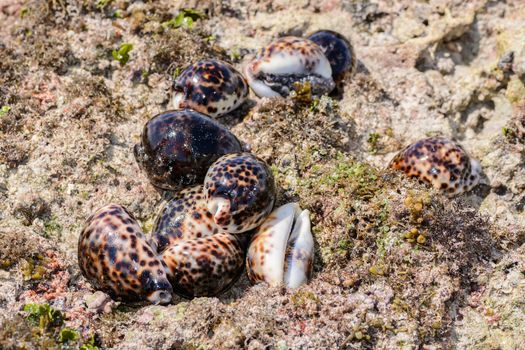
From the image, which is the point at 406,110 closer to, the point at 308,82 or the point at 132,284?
the point at 308,82

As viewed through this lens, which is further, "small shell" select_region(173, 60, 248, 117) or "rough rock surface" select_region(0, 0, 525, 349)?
"small shell" select_region(173, 60, 248, 117)

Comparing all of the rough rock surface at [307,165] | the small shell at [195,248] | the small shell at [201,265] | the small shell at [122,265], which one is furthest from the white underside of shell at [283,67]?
the small shell at [122,265]

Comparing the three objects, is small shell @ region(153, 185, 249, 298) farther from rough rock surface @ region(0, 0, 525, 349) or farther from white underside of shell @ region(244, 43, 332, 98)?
white underside of shell @ region(244, 43, 332, 98)

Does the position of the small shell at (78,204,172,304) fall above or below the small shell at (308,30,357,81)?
below

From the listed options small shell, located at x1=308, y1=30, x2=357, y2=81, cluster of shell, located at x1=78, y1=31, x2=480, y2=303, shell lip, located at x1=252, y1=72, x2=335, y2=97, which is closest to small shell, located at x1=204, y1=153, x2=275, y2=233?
cluster of shell, located at x1=78, y1=31, x2=480, y2=303

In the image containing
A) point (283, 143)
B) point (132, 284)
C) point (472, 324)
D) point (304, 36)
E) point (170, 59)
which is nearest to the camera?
point (132, 284)

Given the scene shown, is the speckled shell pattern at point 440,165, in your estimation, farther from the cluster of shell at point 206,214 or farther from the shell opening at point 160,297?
the shell opening at point 160,297

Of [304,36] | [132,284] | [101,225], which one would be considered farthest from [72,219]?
[304,36]
